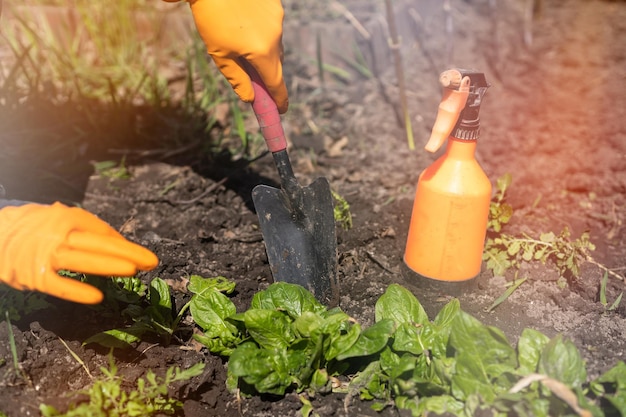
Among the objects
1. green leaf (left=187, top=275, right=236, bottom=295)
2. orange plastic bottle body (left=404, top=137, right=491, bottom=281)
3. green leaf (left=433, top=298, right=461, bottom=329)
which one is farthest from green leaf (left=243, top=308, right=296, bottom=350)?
orange plastic bottle body (left=404, top=137, right=491, bottom=281)

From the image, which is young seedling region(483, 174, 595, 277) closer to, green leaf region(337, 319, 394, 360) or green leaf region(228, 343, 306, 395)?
green leaf region(337, 319, 394, 360)

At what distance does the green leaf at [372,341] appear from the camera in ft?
4.14

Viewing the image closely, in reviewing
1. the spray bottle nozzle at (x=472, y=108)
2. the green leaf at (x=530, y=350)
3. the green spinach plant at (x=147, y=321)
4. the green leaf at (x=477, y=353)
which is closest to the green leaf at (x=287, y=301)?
the green spinach plant at (x=147, y=321)

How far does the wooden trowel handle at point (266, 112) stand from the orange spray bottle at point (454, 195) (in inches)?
16.0

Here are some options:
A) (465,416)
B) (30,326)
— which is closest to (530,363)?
(465,416)

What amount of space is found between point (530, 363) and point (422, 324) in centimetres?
26

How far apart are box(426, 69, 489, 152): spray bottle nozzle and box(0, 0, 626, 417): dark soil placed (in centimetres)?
47

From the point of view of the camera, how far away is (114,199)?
2.19m

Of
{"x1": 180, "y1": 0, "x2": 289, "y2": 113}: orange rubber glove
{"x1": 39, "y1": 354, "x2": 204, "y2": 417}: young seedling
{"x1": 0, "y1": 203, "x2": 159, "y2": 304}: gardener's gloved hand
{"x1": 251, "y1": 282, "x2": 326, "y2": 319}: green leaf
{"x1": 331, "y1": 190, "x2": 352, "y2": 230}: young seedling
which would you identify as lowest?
{"x1": 39, "y1": 354, "x2": 204, "y2": 417}: young seedling

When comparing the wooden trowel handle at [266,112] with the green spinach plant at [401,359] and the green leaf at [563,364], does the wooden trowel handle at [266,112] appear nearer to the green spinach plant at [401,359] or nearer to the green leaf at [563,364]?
the green spinach plant at [401,359]

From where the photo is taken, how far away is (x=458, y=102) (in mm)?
1371

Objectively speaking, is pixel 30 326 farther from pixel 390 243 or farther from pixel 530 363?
pixel 530 363

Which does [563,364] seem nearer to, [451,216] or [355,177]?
[451,216]

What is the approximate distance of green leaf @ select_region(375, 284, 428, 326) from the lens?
4.55 ft
